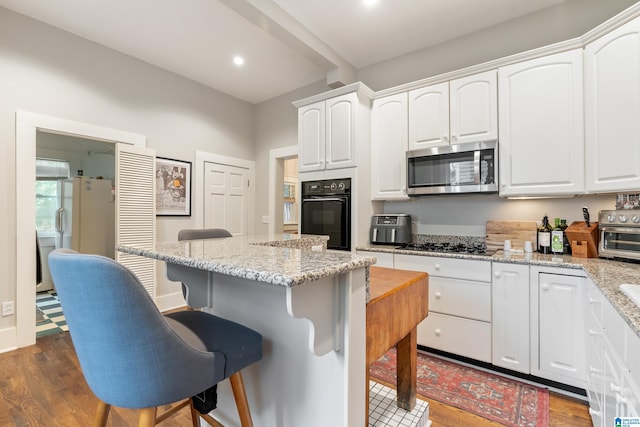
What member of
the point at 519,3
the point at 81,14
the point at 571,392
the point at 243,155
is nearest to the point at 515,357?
the point at 571,392

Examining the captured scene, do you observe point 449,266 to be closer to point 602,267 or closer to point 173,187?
point 602,267

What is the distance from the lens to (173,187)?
12.7ft

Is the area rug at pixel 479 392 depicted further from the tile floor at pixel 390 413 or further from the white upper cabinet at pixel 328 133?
the white upper cabinet at pixel 328 133

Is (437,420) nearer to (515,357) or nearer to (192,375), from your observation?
(515,357)

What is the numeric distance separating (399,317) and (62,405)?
2.17m

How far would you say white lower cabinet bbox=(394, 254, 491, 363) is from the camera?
232 cm

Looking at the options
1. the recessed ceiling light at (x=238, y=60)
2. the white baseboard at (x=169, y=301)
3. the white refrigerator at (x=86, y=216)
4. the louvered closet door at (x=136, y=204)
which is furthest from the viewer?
the white refrigerator at (x=86, y=216)

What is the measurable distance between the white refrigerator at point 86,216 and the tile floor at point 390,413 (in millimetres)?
4866

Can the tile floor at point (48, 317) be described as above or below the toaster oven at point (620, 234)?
below

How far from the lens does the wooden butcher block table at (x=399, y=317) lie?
3.57 ft

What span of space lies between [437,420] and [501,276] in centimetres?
108

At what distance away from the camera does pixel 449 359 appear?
2.51 m

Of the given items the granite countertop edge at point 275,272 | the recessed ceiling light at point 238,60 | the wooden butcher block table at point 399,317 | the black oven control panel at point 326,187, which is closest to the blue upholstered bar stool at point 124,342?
the granite countertop edge at point 275,272

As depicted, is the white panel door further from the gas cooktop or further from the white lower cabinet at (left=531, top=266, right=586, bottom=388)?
the white lower cabinet at (left=531, top=266, right=586, bottom=388)
